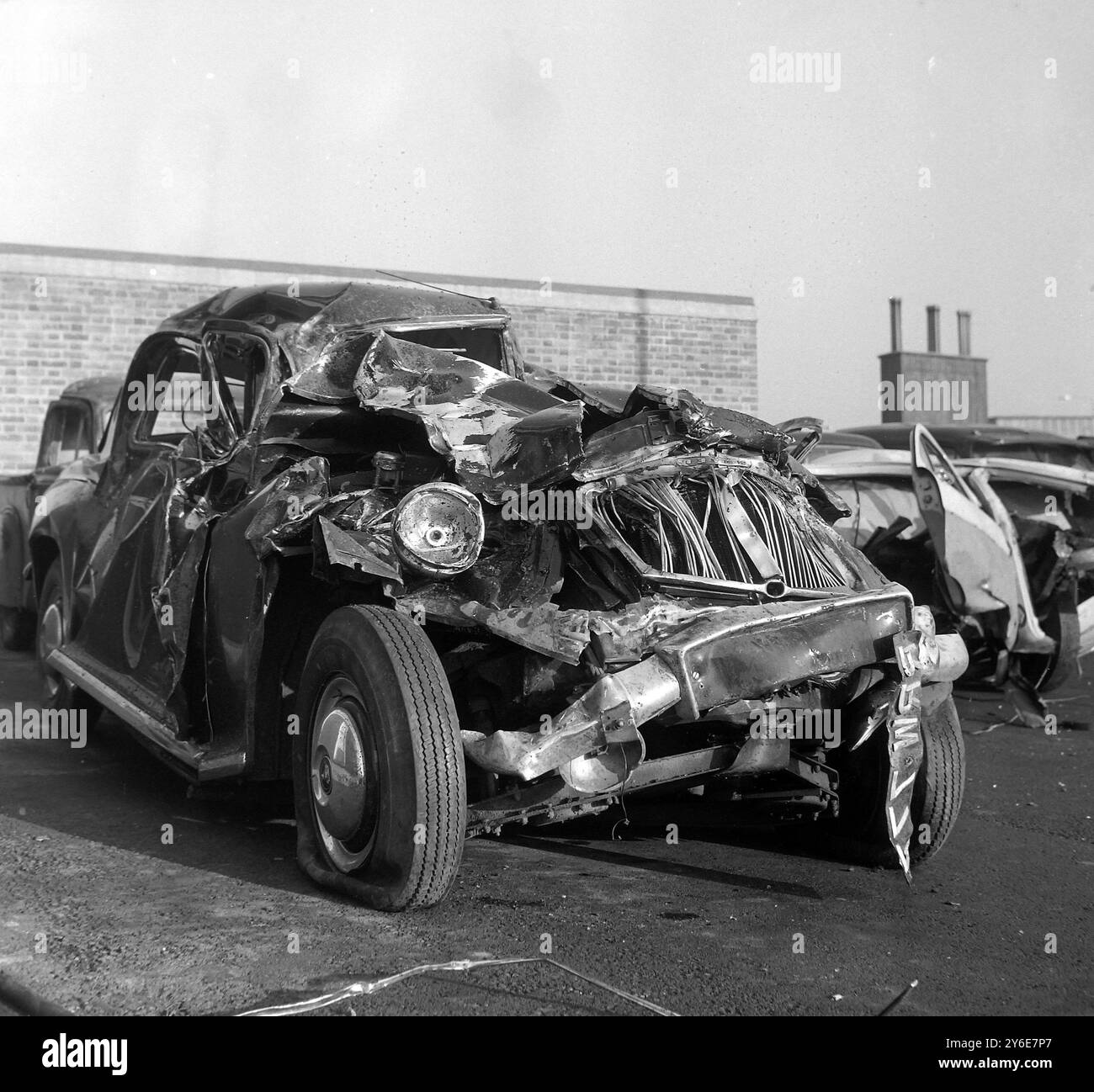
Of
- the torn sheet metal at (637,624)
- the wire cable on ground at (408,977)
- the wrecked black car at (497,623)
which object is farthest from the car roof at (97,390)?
the wire cable on ground at (408,977)

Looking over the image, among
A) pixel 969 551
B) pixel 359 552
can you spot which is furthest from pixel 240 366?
pixel 969 551

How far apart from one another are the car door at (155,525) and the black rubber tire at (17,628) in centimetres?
414

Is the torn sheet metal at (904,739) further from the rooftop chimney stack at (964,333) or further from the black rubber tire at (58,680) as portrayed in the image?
the rooftop chimney stack at (964,333)

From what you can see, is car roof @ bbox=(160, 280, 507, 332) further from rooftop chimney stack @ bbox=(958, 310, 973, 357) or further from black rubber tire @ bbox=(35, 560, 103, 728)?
rooftop chimney stack @ bbox=(958, 310, 973, 357)

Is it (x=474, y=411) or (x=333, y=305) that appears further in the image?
(x=333, y=305)

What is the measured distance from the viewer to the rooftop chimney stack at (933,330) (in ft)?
105

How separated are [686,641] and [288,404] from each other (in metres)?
1.93

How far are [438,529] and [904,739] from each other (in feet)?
5.10

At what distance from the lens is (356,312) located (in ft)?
17.2

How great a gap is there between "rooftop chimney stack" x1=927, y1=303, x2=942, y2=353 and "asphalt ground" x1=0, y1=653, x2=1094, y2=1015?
92.3ft

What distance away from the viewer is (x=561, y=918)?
3.77 meters

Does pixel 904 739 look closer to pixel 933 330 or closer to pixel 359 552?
pixel 359 552

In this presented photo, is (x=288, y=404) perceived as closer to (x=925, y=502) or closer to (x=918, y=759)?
(x=918, y=759)
